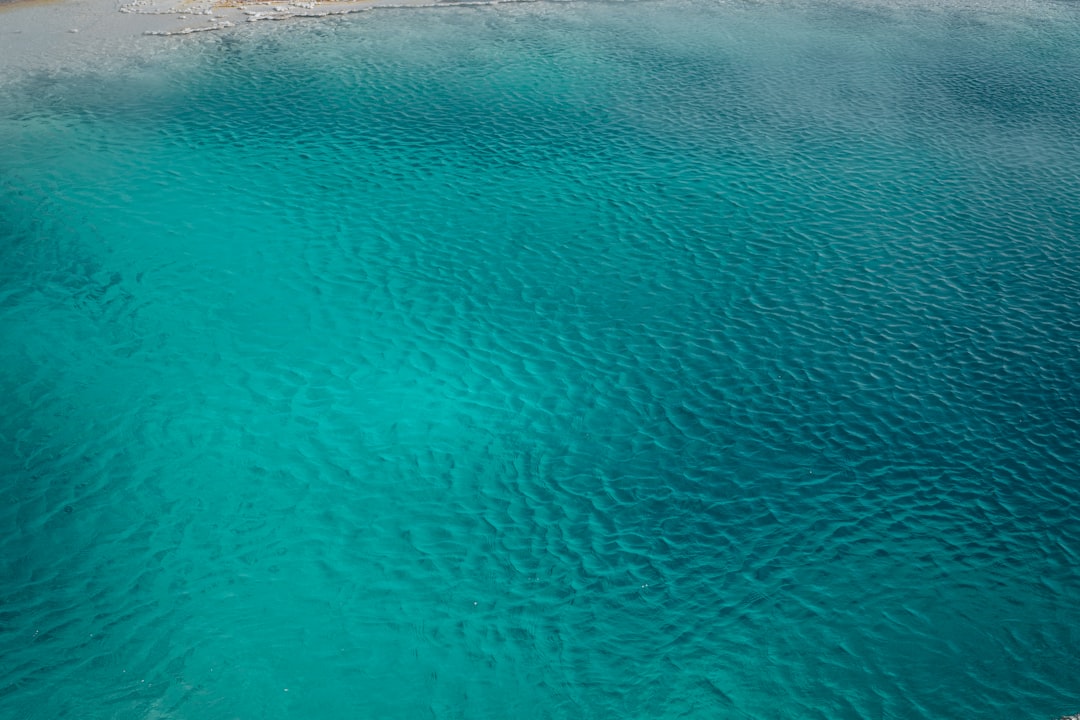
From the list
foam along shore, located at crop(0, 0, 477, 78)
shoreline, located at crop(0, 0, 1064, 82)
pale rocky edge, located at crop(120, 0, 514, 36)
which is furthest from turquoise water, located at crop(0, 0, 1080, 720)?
pale rocky edge, located at crop(120, 0, 514, 36)

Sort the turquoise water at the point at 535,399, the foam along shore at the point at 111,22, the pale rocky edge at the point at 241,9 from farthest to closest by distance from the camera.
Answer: the pale rocky edge at the point at 241,9 < the foam along shore at the point at 111,22 < the turquoise water at the point at 535,399

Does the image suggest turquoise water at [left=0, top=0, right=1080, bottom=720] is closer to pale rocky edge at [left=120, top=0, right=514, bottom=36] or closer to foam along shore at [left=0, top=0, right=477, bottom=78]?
foam along shore at [left=0, top=0, right=477, bottom=78]

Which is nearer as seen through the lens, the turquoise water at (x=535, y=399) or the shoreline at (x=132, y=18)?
the turquoise water at (x=535, y=399)

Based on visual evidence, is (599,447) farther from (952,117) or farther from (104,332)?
(952,117)

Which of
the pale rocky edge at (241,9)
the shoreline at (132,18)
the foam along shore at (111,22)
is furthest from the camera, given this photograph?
the pale rocky edge at (241,9)

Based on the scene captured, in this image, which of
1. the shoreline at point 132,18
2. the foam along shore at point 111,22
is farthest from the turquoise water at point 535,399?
the foam along shore at point 111,22

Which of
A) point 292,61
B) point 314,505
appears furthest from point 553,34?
point 314,505

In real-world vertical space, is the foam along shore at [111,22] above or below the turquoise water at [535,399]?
above

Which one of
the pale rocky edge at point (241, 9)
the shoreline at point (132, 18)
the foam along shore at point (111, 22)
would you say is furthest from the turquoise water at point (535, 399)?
the pale rocky edge at point (241, 9)

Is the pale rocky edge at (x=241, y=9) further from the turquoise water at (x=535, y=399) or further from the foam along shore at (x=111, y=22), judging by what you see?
the turquoise water at (x=535, y=399)
